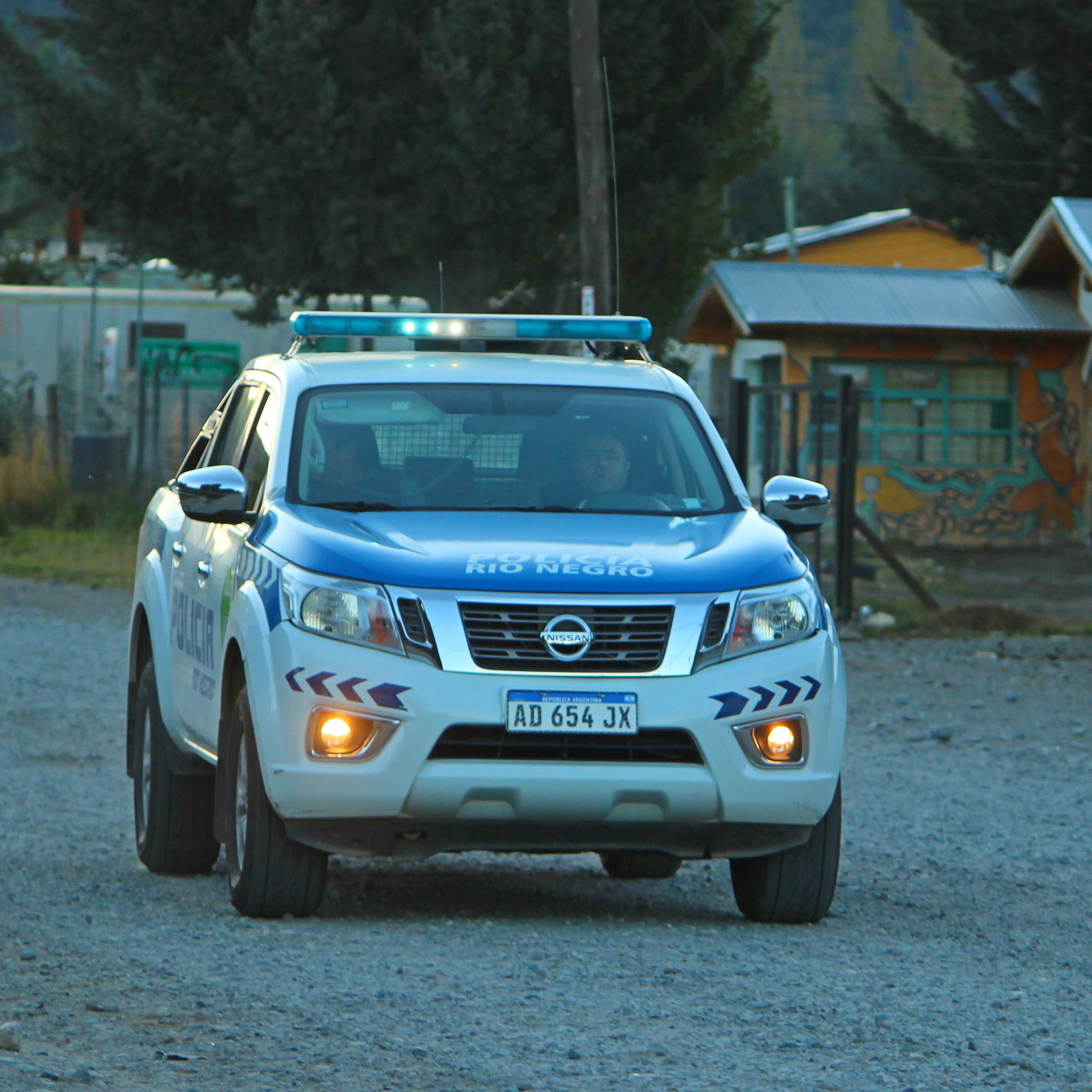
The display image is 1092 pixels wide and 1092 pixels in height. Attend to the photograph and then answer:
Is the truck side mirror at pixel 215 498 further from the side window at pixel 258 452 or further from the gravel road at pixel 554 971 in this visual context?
the gravel road at pixel 554 971

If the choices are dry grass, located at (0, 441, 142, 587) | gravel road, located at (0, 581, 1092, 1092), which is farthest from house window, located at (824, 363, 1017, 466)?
gravel road, located at (0, 581, 1092, 1092)

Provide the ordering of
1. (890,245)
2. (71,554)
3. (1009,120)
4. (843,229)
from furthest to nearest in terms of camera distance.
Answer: (843,229)
(890,245)
(1009,120)
(71,554)

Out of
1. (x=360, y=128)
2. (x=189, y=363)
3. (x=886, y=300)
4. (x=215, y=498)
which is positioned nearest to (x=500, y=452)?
(x=215, y=498)

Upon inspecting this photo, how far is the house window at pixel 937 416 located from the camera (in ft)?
102

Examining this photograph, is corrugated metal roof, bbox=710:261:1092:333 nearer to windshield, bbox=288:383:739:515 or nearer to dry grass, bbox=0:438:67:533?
dry grass, bbox=0:438:67:533

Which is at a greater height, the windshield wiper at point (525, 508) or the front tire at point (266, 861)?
the windshield wiper at point (525, 508)

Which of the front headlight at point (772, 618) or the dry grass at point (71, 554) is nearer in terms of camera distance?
the front headlight at point (772, 618)

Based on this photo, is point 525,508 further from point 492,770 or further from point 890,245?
point 890,245

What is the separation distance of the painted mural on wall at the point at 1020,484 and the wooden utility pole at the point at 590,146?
427 inches

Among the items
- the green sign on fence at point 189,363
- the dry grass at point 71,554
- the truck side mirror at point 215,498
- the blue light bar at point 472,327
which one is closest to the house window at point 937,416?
the green sign on fence at point 189,363

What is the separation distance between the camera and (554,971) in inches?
238

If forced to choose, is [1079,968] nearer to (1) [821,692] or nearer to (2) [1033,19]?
(1) [821,692]

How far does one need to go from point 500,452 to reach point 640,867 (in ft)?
6.04

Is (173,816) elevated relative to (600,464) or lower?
lower
